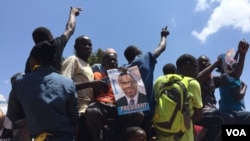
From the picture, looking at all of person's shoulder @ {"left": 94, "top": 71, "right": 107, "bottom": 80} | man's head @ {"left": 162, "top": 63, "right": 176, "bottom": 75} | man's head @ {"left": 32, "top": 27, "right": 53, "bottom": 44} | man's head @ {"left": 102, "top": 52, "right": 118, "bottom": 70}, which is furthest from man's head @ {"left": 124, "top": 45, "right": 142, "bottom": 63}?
man's head @ {"left": 32, "top": 27, "right": 53, "bottom": 44}

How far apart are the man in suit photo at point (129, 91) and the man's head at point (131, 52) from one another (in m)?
0.86

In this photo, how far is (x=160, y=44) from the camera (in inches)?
→ 198

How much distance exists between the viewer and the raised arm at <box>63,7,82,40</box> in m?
4.14

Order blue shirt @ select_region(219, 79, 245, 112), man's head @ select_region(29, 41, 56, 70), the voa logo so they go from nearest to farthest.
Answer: man's head @ select_region(29, 41, 56, 70)
the voa logo
blue shirt @ select_region(219, 79, 245, 112)

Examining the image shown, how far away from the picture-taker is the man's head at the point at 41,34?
4199mm

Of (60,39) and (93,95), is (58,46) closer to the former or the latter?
(60,39)

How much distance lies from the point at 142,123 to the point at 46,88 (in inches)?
59.6

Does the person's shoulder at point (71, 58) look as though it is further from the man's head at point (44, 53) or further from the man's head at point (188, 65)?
the man's head at point (188, 65)

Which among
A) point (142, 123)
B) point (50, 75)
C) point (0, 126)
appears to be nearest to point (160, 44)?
point (142, 123)

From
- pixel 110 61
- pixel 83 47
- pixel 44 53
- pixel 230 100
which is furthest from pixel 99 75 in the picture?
pixel 230 100

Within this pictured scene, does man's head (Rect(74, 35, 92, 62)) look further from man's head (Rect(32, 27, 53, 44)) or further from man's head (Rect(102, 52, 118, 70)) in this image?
man's head (Rect(32, 27, 53, 44))

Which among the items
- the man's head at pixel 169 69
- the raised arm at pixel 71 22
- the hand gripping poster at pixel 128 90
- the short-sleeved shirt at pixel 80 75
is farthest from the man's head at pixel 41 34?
the man's head at pixel 169 69

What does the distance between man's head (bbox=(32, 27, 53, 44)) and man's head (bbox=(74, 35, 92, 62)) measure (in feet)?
2.20

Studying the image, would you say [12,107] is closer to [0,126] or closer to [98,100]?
[98,100]
